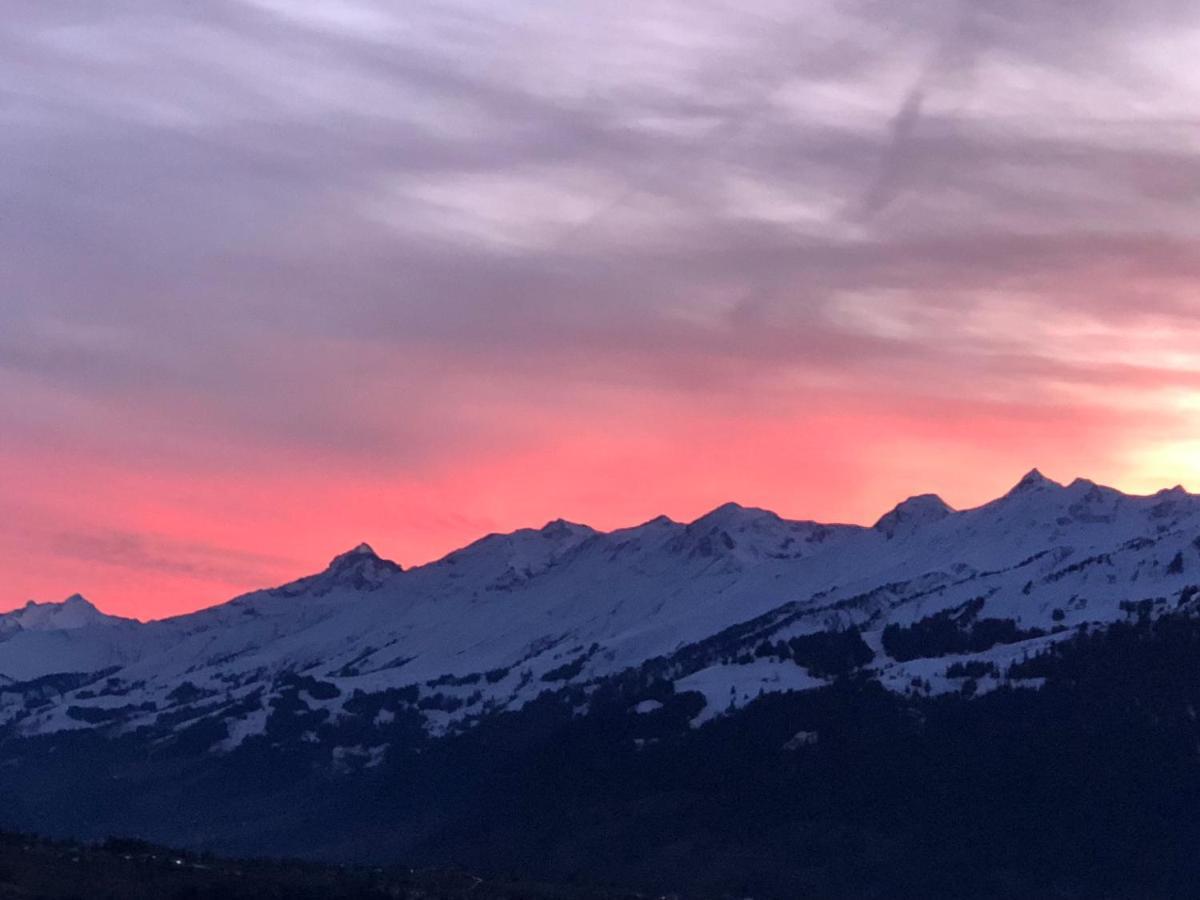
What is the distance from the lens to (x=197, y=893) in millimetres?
185625

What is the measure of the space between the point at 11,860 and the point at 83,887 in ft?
31.3

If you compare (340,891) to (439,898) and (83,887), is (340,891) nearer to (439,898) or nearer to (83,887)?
(439,898)

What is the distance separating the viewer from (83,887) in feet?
598

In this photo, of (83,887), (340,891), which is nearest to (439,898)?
(340,891)

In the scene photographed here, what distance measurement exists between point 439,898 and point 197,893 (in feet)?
60.8

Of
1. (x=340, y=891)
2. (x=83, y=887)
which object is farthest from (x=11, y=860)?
(x=340, y=891)

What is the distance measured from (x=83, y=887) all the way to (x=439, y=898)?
2646 cm

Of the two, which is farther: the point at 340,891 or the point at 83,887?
the point at 340,891

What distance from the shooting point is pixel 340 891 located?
199 metres

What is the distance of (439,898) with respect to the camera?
19512 centimetres

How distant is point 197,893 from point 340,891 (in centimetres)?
1583

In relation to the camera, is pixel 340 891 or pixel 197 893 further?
pixel 340 891

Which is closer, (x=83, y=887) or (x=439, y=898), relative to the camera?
(x=83, y=887)

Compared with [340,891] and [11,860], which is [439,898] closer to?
[340,891]
